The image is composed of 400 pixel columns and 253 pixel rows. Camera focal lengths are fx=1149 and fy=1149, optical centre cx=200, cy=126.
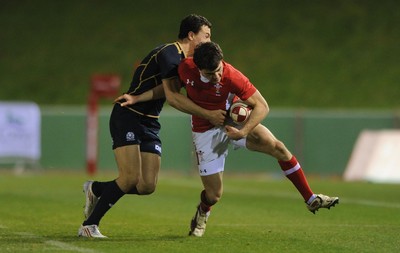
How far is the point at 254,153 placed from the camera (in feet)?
97.4

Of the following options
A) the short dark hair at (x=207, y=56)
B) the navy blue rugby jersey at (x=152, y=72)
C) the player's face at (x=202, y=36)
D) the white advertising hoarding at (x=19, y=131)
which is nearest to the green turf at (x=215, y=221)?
the navy blue rugby jersey at (x=152, y=72)

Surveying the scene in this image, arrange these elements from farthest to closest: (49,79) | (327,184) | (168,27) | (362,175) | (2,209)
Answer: (168,27) → (49,79) → (362,175) → (327,184) → (2,209)

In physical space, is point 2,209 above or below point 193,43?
below

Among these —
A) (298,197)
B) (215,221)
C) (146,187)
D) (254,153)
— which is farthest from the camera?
(254,153)

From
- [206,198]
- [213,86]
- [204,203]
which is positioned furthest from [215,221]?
[213,86]

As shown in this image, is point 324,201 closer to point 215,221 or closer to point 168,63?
point 168,63

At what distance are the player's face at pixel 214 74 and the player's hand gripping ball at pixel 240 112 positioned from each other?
0.40 meters

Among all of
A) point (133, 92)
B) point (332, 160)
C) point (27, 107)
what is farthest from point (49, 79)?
point (133, 92)

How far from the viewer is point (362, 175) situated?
86.6 ft

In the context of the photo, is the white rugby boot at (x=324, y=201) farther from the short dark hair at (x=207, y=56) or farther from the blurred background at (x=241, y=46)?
the blurred background at (x=241, y=46)

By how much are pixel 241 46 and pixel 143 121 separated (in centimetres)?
3055

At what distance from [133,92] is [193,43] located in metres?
0.79

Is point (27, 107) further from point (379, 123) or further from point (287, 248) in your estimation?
point (287, 248)

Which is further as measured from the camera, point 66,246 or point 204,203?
point 204,203
